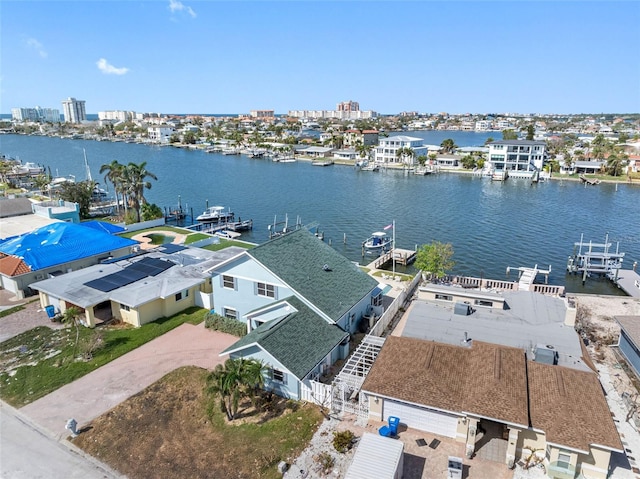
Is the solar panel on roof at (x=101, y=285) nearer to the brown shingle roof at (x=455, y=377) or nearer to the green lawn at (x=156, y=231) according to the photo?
the brown shingle roof at (x=455, y=377)

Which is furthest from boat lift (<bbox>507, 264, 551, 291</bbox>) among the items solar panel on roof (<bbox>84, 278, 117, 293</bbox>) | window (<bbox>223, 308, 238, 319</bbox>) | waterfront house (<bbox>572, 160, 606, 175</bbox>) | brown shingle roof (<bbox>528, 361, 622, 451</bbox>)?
waterfront house (<bbox>572, 160, 606, 175</bbox>)

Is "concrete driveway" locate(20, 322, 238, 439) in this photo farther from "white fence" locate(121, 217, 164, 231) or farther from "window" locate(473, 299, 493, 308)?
"white fence" locate(121, 217, 164, 231)

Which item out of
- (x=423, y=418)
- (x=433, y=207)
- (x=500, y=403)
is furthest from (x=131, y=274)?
(x=433, y=207)

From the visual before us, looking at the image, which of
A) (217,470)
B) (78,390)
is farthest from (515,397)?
(78,390)

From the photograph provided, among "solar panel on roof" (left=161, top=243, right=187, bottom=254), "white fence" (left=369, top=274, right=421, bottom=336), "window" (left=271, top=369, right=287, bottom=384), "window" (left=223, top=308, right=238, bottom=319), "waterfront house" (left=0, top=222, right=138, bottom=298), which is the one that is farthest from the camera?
"solar panel on roof" (left=161, top=243, right=187, bottom=254)

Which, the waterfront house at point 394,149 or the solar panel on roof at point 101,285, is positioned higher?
the waterfront house at point 394,149

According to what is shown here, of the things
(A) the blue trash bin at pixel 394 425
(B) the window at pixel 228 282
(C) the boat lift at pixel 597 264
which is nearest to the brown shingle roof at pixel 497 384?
(A) the blue trash bin at pixel 394 425

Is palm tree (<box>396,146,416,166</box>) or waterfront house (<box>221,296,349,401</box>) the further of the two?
palm tree (<box>396,146,416,166</box>)
